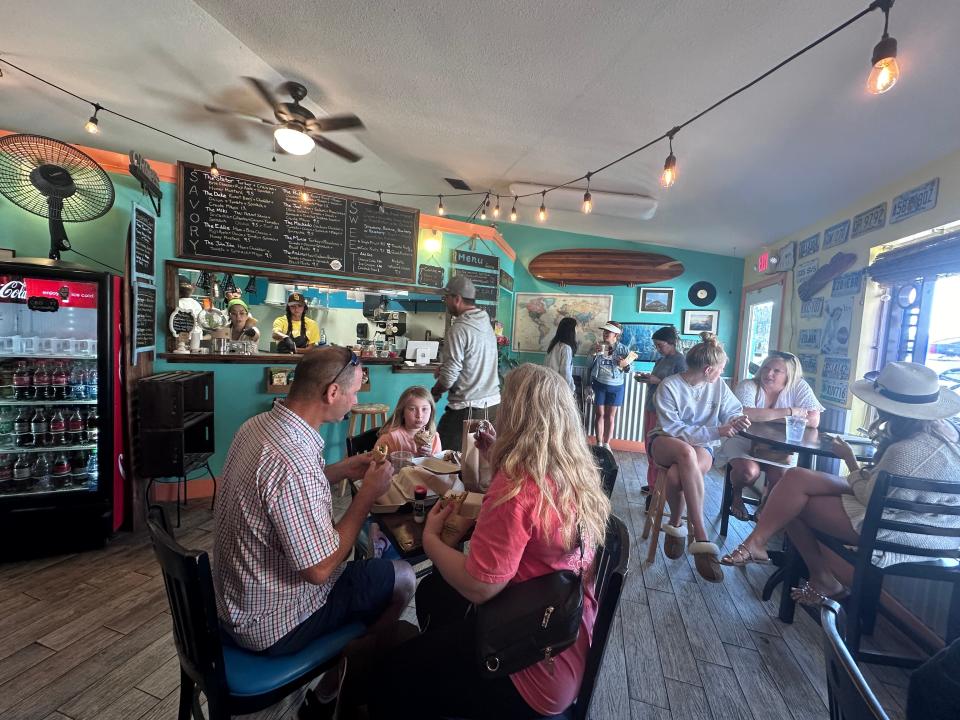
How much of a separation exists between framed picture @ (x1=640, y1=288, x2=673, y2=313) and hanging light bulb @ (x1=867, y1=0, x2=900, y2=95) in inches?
178

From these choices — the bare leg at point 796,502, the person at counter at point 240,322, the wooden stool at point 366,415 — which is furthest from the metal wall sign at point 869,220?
the person at counter at point 240,322

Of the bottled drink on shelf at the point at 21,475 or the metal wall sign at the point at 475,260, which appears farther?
the metal wall sign at the point at 475,260

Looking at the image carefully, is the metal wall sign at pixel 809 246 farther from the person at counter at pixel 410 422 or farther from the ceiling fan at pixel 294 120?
the ceiling fan at pixel 294 120

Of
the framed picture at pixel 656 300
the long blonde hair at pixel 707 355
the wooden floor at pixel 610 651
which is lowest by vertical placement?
the wooden floor at pixel 610 651

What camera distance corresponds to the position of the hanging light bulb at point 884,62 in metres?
1.36

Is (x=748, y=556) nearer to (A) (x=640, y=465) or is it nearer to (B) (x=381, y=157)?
(A) (x=640, y=465)

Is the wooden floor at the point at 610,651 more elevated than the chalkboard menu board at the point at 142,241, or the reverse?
the chalkboard menu board at the point at 142,241

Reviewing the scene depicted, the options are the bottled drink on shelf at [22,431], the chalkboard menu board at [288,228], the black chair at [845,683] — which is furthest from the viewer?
the chalkboard menu board at [288,228]

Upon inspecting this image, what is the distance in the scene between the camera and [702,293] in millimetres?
5672

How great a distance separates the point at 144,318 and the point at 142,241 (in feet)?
1.77

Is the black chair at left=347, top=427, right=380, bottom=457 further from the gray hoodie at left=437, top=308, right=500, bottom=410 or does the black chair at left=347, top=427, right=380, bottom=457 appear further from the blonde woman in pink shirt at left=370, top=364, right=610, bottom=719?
the blonde woman in pink shirt at left=370, top=364, right=610, bottom=719

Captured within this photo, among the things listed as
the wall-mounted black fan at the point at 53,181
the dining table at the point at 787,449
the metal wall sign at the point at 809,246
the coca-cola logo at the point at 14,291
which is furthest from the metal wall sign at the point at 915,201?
the coca-cola logo at the point at 14,291

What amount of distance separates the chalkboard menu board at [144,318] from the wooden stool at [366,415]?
1.52 meters

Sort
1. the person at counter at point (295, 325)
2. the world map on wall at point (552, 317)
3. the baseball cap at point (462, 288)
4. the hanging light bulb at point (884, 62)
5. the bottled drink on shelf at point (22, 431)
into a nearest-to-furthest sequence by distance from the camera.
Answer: the hanging light bulb at point (884, 62), the bottled drink on shelf at point (22, 431), the baseball cap at point (462, 288), the person at counter at point (295, 325), the world map on wall at point (552, 317)
